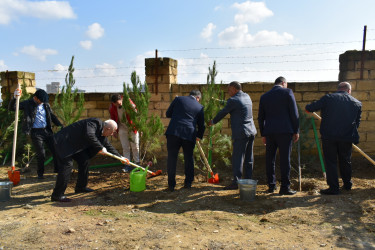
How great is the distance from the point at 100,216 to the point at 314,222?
2.61m

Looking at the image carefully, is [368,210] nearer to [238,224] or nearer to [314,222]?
[314,222]

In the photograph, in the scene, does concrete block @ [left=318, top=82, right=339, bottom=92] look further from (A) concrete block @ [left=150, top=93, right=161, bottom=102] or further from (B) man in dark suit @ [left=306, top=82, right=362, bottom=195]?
(A) concrete block @ [left=150, top=93, right=161, bottom=102]

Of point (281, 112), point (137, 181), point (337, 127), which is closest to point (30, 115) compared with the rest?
point (137, 181)

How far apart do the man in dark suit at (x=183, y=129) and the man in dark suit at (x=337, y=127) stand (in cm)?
179

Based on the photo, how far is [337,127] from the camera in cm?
452

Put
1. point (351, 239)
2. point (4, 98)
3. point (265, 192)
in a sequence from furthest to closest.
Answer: point (4, 98), point (265, 192), point (351, 239)

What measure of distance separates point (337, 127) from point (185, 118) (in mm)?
2237

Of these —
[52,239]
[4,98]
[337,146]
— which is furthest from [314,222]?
[4,98]

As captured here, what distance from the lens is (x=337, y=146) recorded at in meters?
4.70

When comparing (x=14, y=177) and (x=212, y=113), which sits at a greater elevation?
(x=212, y=113)

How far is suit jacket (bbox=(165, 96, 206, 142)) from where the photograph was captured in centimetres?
472

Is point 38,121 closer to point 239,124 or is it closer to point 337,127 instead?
point 239,124

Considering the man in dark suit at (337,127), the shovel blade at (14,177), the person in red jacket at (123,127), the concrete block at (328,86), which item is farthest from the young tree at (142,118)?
the concrete block at (328,86)

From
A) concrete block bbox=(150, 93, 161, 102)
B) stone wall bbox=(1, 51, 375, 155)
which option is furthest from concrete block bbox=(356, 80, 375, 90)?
concrete block bbox=(150, 93, 161, 102)
